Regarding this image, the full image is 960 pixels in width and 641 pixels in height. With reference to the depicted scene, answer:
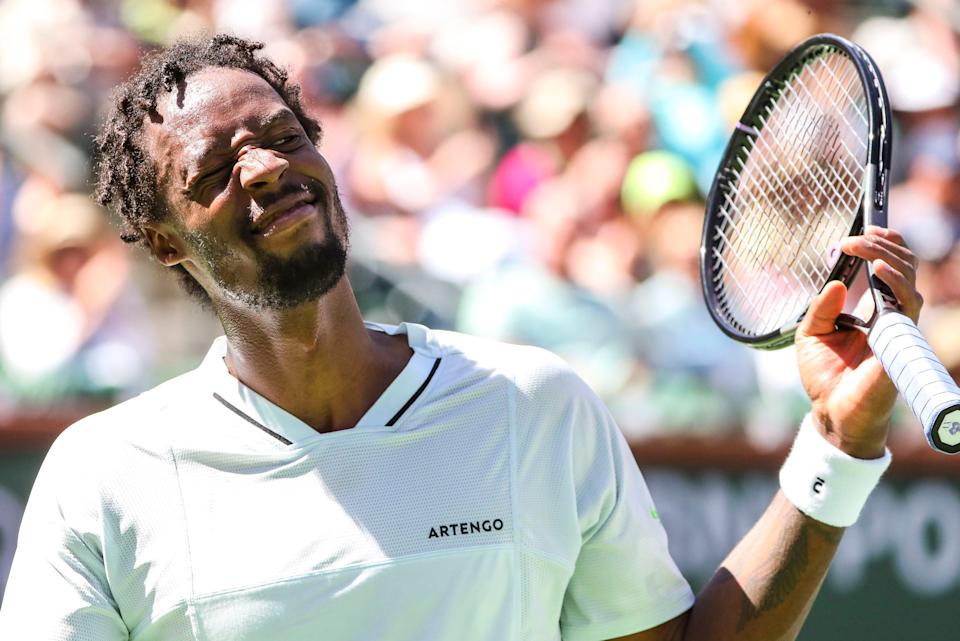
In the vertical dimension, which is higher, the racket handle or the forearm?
the racket handle

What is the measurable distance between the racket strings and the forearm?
59cm

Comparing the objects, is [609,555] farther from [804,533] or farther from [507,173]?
[507,173]

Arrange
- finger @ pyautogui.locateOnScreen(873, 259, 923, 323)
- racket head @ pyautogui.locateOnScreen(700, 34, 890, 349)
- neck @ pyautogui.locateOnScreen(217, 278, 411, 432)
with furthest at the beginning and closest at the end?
→ racket head @ pyautogui.locateOnScreen(700, 34, 890, 349), neck @ pyautogui.locateOnScreen(217, 278, 411, 432), finger @ pyautogui.locateOnScreen(873, 259, 923, 323)

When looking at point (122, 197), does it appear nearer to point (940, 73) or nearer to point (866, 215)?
point (866, 215)

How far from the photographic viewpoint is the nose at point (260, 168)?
245cm

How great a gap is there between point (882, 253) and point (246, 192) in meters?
1.08

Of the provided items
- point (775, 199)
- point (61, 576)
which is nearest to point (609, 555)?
point (61, 576)

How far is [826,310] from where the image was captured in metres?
2.47

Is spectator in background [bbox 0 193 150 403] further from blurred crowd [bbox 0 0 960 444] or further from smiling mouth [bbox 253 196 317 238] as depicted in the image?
smiling mouth [bbox 253 196 317 238]

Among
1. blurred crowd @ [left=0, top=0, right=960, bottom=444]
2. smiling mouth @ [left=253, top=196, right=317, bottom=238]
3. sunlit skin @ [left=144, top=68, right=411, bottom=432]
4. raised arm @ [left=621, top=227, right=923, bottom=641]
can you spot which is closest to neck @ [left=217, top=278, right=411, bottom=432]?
sunlit skin @ [left=144, top=68, right=411, bottom=432]

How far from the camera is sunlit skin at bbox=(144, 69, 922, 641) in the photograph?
8.07 ft

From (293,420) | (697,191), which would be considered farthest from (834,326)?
(697,191)

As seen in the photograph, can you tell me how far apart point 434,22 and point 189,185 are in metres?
4.93

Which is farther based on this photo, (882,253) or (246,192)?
(246,192)
